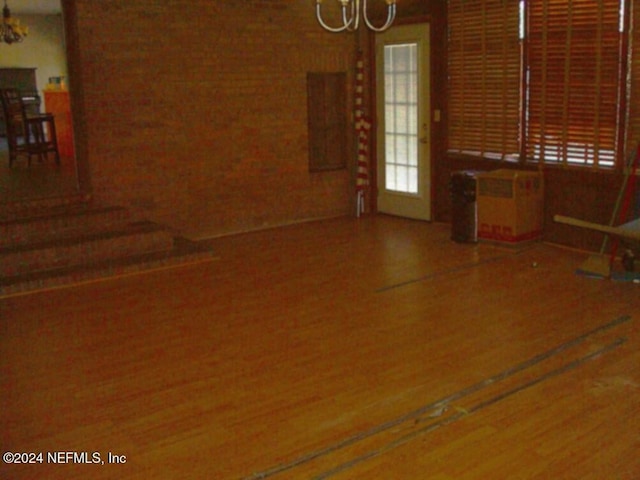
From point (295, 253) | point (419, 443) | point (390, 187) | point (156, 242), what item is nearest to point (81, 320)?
point (156, 242)

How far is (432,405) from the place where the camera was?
12.6ft

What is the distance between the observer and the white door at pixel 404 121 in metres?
8.15

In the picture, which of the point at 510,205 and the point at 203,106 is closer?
the point at 510,205

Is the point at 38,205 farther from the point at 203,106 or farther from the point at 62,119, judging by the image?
the point at 62,119

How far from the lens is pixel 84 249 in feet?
21.5

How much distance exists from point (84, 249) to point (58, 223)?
1.44 ft

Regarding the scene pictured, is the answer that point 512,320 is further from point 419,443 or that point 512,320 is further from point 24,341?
point 24,341

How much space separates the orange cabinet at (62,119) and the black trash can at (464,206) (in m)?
6.16

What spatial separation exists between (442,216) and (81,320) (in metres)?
4.28

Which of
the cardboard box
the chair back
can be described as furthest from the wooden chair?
the cardboard box

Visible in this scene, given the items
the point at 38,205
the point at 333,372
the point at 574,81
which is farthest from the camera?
the point at 38,205

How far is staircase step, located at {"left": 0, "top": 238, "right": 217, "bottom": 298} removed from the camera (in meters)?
6.04

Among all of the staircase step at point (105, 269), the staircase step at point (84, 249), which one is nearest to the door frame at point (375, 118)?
the staircase step at point (105, 269)

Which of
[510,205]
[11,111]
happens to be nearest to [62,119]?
[11,111]
